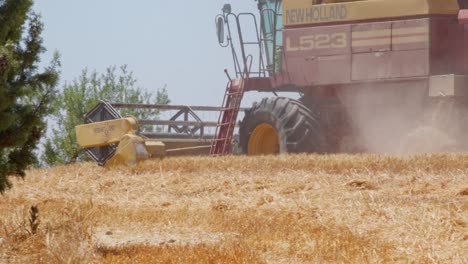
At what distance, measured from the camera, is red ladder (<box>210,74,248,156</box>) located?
2011cm

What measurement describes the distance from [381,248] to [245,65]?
12.0 meters

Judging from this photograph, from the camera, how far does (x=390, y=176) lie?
13.9m

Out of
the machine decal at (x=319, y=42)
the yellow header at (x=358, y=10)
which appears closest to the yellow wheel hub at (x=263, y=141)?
the machine decal at (x=319, y=42)

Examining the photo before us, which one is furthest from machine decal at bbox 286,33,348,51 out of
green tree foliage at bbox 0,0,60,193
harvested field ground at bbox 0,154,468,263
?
green tree foliage at bbox 0,0,60,193

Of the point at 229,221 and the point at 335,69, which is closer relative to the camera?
the point at 229,221

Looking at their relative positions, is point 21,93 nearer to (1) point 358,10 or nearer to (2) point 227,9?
(1) point 358,10

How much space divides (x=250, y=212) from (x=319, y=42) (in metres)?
7.98

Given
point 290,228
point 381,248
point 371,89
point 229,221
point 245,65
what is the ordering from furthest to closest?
point 245,65, point 371,89, point 229,221, point 290,228, point 381,248

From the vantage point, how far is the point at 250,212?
38.4 feet

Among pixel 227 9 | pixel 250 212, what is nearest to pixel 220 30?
pixel 227 9

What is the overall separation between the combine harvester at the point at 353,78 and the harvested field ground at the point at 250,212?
1.77 metres

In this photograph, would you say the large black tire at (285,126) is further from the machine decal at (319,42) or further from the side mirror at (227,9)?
the side mirror at (227,9)

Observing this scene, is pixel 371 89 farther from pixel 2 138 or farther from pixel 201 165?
pixel 2 138

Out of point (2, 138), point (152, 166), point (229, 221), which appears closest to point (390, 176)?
point (229, 221)
